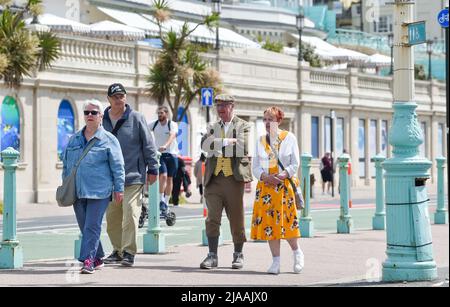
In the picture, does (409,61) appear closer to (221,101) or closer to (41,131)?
(221,101)

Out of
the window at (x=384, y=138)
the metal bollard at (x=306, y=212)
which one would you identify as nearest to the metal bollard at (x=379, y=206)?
the metal bollard at (x=306, y=212)

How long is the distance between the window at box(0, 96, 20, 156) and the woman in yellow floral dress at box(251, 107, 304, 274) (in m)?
20.0

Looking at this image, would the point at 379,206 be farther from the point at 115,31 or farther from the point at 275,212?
the point at 115,31

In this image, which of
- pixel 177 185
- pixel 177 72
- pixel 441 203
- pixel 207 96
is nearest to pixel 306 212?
pixel 441 203

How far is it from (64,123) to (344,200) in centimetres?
1668

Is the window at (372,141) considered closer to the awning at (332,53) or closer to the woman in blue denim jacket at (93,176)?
the awning at (332,53)

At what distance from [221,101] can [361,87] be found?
4136 centimetres

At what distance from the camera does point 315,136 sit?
49188mm

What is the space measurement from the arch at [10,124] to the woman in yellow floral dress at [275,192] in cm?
1999

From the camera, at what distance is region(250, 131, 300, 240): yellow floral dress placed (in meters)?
12.5

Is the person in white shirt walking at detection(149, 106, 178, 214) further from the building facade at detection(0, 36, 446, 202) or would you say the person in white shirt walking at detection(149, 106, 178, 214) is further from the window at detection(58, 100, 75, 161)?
the window at detection(58, 100, 75, 161)

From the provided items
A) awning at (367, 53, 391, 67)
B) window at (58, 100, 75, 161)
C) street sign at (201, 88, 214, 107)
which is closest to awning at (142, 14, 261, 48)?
awning at (367, 53, 391, 67)

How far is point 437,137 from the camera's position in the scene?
5972 centimetres
